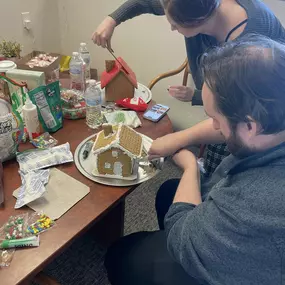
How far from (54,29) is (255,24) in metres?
1.96

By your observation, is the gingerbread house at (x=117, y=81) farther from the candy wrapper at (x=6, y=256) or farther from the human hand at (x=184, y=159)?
the candy wrapper at (x=6, y=256)

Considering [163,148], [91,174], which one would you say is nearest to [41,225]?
[91,174]

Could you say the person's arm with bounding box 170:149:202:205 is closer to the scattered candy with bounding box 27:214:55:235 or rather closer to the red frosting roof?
the scattered candy with bounding box 27:214:55:235

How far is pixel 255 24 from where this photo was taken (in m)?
1.03

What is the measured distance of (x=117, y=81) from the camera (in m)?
1.38

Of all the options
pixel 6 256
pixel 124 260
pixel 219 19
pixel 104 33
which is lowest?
pixel 124 260

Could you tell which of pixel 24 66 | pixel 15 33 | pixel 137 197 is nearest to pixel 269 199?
pixel 24 66

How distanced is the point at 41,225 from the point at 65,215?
7cm

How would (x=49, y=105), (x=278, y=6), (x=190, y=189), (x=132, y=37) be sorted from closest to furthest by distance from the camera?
(x=190, y=189) → (x=49, y=105) → (x=278, y=6) → (x=132, y=37)

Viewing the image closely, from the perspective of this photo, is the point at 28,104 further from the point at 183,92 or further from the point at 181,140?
the point at 183,92

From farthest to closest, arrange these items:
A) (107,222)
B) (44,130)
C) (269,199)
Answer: (107,222) → (44,130) → (269,199)

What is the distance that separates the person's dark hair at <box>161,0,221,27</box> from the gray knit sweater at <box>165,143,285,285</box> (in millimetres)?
518

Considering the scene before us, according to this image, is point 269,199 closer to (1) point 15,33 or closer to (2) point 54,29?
(1) point 15,33

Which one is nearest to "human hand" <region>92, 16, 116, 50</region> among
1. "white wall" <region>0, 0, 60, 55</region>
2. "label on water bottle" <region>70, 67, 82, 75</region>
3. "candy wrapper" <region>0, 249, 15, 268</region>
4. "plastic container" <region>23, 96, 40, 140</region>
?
"label on water bottle" <region>70, 67, 82, 75</region>
